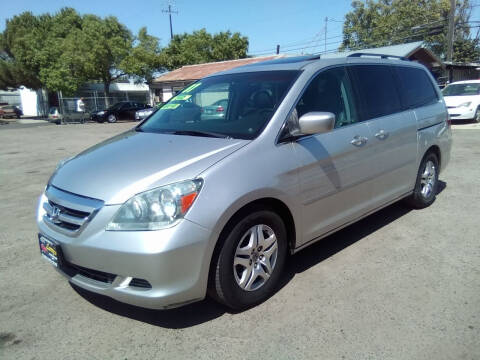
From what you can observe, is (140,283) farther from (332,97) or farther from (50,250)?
(332,97)

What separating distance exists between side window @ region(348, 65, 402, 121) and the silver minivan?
16mm

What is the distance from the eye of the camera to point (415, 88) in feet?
15.3

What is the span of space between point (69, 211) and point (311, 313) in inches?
73.5

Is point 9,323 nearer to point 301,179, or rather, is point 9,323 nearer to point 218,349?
point 218,349

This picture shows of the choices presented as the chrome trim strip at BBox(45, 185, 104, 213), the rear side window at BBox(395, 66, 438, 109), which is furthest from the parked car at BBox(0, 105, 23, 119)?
the rear side window at BBox(395, 66, 438, 109)

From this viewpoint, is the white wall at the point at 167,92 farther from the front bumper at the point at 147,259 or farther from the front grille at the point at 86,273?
the front bumper at the point at 147,259

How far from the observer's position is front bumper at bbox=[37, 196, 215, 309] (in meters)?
2.29

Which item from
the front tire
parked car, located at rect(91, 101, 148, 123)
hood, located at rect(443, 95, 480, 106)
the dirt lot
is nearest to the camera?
the dirt lot

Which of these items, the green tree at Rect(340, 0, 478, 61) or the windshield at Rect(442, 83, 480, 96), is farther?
the green tree at Rect(340, 0, 478, 61)

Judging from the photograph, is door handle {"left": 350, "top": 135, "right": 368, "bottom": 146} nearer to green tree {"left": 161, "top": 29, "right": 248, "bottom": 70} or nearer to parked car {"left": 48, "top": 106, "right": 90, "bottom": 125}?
parked car {"left": 48, "top": 106, "right": 90, "bottom": 125}

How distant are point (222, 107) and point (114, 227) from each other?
Answer: 5.56 feet

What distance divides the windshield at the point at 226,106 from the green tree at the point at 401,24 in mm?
48931

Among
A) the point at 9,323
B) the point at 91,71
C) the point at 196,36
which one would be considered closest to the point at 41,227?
the point at 9,323

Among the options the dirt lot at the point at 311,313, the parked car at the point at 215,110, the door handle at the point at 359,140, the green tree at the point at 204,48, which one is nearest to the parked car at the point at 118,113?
the green tree at the point at 204,48
